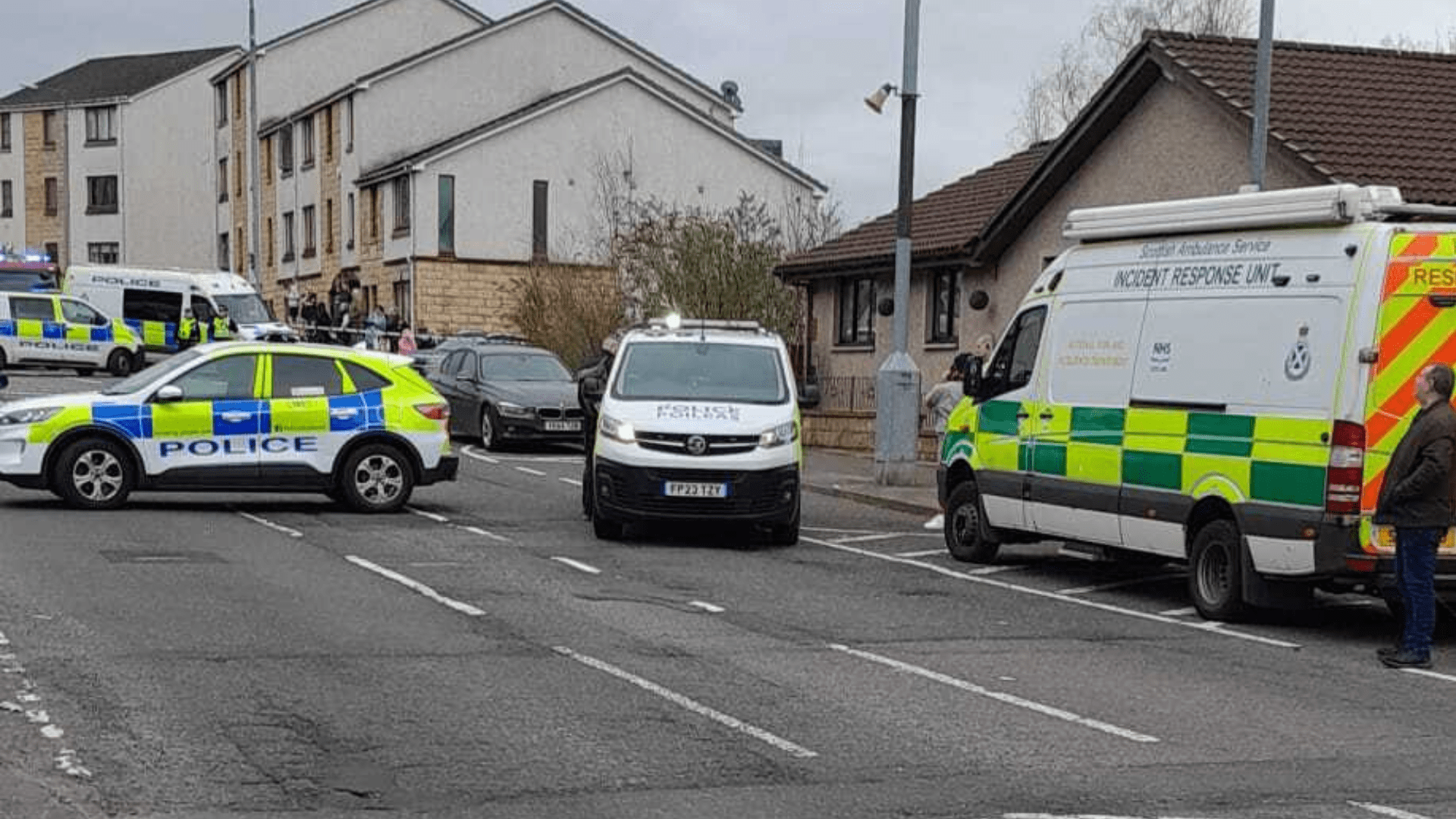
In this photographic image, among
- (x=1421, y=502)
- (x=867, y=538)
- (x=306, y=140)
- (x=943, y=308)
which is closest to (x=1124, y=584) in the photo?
(x=867, y=538)

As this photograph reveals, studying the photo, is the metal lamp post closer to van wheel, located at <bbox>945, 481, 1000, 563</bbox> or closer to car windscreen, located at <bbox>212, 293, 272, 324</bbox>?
van wheel, located at <bbox>945, 481, 1000, 563</bbox>

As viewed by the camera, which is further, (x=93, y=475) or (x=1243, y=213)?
(x=93, y=475)

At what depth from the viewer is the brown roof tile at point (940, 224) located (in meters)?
30.2

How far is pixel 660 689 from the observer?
958 cm

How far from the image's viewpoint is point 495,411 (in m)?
27.8

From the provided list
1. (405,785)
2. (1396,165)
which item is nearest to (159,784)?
(405,785)

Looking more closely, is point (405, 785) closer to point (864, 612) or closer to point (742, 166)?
point (864, 612)

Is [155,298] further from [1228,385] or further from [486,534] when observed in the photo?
[1228,385]

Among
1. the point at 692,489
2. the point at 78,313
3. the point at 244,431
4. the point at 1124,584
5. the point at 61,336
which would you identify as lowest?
the point at 1124,584

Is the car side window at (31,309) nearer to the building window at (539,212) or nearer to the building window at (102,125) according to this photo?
the building window at (539,212)

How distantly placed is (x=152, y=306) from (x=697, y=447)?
113 ft

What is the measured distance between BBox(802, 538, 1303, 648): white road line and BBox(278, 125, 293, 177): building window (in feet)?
159

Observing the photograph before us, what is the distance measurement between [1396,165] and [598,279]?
20830 millimetres

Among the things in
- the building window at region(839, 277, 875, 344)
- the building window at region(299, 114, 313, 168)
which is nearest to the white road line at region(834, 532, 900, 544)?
the building window at region(839, 277, 875, 344)
